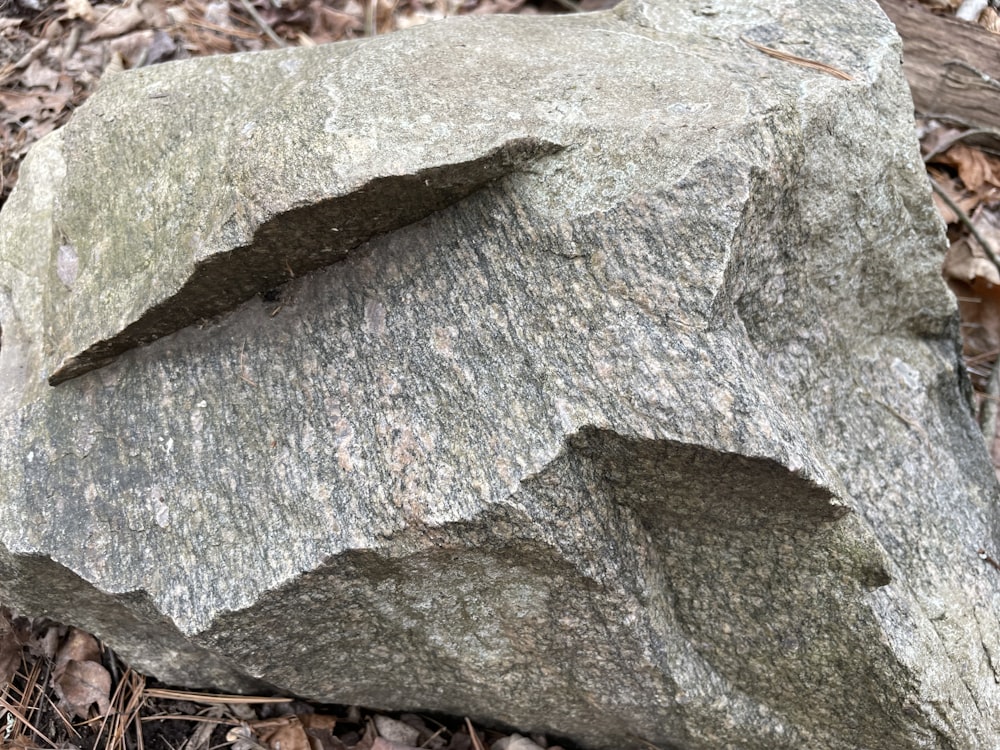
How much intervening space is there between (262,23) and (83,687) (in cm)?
221

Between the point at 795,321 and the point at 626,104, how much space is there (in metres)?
0.59

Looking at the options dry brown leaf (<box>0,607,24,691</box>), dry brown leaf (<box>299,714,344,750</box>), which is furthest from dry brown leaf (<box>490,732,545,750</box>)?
dry brown leaf (<box>0,607,24,691</box>)

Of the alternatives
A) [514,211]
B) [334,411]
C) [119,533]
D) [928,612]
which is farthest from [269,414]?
[928,612]

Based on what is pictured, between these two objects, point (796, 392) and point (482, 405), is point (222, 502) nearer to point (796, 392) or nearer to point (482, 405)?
point (482, 405)

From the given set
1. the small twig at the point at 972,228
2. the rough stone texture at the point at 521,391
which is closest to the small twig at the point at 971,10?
the small twig at the point at 972,228

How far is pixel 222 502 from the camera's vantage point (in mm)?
1704

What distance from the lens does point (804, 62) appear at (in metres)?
1.83

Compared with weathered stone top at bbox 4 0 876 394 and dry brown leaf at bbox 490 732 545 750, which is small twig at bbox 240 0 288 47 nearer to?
weathered stone top at bbox 4 0 876 394

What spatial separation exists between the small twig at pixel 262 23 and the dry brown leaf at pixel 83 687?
208cm

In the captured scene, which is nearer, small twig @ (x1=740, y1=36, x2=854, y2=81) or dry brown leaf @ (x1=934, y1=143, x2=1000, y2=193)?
small twig @ (x1=740, y1=36, x2=854, y2=81)

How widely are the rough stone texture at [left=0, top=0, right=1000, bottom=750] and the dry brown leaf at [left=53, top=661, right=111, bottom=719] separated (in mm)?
219

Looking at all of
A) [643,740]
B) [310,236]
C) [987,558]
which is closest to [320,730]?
[643,740]

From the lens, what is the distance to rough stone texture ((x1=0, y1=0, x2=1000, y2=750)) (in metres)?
1.54

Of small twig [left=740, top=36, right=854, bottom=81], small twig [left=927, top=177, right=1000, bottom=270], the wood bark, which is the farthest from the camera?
the wood bark
